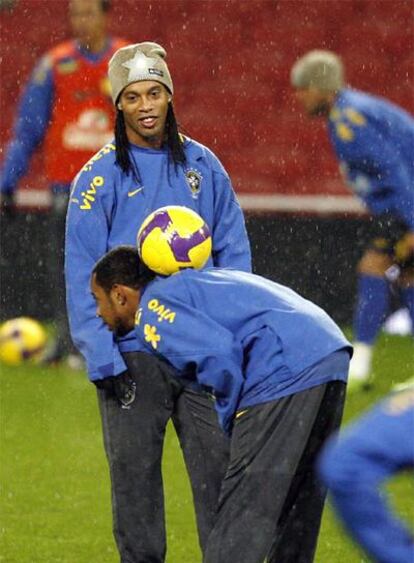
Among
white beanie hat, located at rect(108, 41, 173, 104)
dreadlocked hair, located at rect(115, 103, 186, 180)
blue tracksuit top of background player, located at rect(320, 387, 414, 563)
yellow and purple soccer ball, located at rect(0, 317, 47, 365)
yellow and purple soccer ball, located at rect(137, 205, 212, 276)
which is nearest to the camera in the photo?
blue tracksuit top of background player, located at rect(320, 387, 414, 563)

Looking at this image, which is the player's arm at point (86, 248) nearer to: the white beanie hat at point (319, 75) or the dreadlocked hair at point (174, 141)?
the dreadlocked hair at point (174, 141)

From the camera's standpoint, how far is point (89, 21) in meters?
10.7

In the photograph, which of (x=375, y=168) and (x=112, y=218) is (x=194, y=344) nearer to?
(x=112, y=218)

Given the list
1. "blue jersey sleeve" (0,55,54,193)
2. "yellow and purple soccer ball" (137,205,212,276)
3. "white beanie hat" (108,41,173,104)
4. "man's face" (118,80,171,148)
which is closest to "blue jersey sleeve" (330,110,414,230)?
"blue jersey sleeve" (0,55,54,193)

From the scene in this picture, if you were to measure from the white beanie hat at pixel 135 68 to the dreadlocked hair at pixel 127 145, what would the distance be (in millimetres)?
105

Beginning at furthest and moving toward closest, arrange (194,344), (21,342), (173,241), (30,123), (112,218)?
(21,342), (30,123), (112,218), (173,241), (194,344)

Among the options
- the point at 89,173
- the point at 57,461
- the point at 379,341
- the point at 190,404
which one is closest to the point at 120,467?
the point at 190,404

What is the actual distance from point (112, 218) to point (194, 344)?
103 cm

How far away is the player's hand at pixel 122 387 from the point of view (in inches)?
230

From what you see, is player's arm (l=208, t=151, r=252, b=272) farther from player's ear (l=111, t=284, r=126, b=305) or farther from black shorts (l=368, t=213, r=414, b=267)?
black shorts (l=368, t=213, r=414, b=267)

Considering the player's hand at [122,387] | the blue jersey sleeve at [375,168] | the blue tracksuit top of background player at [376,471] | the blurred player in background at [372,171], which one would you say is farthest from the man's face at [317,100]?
the blue tracksuit top of background player at [376,471]

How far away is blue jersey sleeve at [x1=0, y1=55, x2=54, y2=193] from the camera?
11.0 meters

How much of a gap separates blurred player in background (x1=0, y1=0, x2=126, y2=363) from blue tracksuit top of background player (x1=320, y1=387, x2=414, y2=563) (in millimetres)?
7264

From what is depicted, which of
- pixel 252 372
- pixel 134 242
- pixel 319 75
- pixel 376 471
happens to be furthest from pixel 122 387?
pixel 319 75
